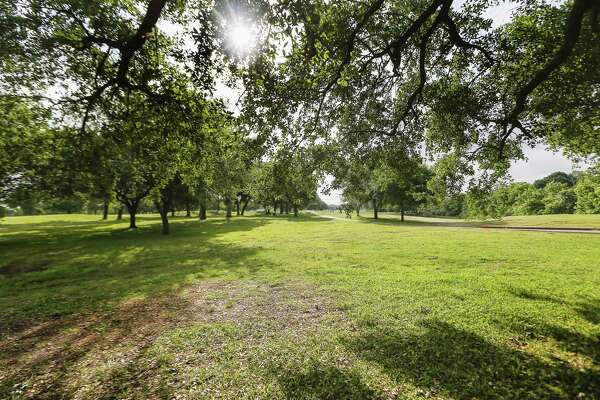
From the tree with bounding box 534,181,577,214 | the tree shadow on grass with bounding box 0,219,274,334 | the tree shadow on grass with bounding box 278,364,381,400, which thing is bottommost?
the tree shadow on grass with bounding box 0,219,274,334

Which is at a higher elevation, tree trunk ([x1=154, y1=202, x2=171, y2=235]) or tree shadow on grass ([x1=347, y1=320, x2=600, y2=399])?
tree trunk ([x1=154, y1=202, x2=171, y2=235])

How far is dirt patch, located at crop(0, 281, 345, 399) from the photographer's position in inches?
209

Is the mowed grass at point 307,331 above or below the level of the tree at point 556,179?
below

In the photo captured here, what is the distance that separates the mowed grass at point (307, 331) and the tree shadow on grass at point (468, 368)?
34 millimetres

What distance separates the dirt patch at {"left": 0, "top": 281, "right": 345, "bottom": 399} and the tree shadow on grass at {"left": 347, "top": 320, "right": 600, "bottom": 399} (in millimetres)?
2013

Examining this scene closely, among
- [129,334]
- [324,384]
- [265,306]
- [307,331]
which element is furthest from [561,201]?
[129,334]

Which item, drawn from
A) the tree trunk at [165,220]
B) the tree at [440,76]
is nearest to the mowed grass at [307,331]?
the tree at [440,76]

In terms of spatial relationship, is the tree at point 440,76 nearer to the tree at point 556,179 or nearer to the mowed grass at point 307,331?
the mowed grass at point 307,331

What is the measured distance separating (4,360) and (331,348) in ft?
25.0

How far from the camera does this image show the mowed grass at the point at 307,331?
5.34 metres

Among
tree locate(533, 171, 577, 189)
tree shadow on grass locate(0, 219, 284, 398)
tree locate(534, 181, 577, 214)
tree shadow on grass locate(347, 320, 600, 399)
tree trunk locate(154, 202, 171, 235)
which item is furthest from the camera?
A: tree locate(533, 171, 577, 189)

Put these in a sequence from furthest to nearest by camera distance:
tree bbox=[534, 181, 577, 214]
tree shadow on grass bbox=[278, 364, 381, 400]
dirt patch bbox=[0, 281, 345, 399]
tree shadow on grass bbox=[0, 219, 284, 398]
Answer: tree bbox=[534, 181, 577, 214]
tree shadow on grass bbox=[0, 219, 284, 398]
dirt patch bbox=[0, 281, 345, 399]
tree shadow on grass bbox=[278, 364, 381, 400]

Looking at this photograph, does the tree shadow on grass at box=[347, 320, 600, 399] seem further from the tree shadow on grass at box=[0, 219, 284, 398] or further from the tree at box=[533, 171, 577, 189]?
the tree at box=[533, 171, 577, 189]

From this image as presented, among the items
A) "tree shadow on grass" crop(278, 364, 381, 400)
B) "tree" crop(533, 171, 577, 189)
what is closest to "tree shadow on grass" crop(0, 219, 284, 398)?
"tree shadow on grass" crop(278, 364, 381, 400)
